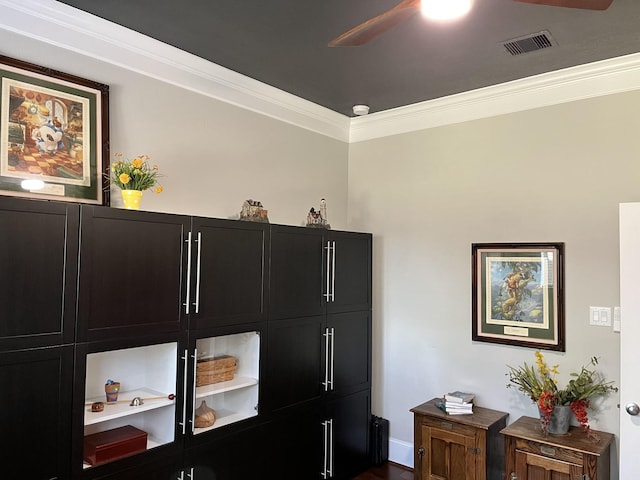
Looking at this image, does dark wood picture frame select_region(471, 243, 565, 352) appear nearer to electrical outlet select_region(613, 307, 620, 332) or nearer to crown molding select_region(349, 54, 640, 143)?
electrical outlet select_region(613, 307, 620, 332)

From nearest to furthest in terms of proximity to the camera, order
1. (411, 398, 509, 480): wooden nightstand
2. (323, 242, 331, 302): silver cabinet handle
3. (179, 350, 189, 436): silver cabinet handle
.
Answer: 1. (179, 350, 189, 436): silver cabinet handle
2. (411, 398, 509, 480): wooden nightstand
3. (323, 242, 331, 302): silver cabinet handle

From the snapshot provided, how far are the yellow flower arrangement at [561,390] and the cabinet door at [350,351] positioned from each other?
1.12 metres

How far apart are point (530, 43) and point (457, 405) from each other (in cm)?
234

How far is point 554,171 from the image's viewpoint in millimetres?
3354

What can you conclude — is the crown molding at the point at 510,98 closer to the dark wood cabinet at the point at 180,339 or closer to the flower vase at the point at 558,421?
the dark wood cabinet at the point at 180,339

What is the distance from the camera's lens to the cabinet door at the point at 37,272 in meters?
1.99

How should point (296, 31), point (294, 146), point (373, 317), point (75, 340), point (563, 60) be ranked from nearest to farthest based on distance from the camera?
1. point (75, 340)
2. point (296, 31)
3. point (563, 60)
4. point (294, 146)
5. point (373, 317)

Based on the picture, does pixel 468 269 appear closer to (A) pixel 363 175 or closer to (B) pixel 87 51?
Result: (A) pixel 363 175

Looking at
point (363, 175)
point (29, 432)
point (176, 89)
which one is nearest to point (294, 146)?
point (363, 175)

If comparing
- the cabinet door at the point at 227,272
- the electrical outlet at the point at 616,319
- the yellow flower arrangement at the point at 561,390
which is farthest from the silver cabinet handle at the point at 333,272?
the electrical outlet at the point at 616,319

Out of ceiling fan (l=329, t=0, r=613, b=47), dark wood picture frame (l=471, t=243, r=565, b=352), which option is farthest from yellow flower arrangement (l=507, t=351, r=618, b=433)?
ceiling fan (l=329, t=0, r=613, b=47)

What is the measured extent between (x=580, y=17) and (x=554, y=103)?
90 cm

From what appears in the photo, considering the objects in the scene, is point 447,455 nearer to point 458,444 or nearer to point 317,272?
point 458,444

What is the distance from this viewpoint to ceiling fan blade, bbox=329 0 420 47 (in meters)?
1.74
